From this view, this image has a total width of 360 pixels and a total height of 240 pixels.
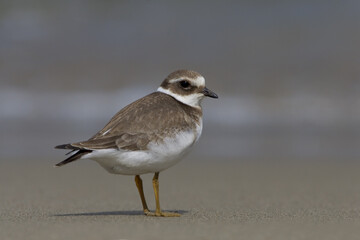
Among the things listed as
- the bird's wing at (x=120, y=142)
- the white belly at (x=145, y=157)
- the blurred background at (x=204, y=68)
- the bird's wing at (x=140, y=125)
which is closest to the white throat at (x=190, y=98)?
the bird's wing at (x=140, y=125)

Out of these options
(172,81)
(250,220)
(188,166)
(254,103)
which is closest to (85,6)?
(254,103)

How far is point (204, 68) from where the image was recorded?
15820 mm

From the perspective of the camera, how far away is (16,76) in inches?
595

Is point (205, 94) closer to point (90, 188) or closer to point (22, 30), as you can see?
point (90, 188)

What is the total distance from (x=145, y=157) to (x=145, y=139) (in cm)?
17

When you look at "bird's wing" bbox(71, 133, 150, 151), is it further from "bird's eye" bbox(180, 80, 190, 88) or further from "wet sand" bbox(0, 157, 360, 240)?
"bird's eye" bbox(180, 80, 190, 88)

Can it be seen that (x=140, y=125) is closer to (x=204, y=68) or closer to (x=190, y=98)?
(x=190, y=98)

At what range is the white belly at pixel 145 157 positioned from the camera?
19.8 ft

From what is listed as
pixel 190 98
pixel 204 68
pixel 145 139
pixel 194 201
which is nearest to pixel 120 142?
pixel 145 139

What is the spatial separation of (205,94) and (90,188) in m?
2.34

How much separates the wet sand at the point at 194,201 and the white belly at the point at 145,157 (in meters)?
0.45

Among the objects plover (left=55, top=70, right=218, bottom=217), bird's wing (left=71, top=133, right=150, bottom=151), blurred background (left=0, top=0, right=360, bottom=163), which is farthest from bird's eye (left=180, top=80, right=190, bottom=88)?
blurred background (left=0, top=0, right=360, bottom=163)

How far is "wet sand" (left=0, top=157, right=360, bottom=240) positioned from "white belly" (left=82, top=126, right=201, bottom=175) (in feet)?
1.49

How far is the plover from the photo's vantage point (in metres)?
6.02
